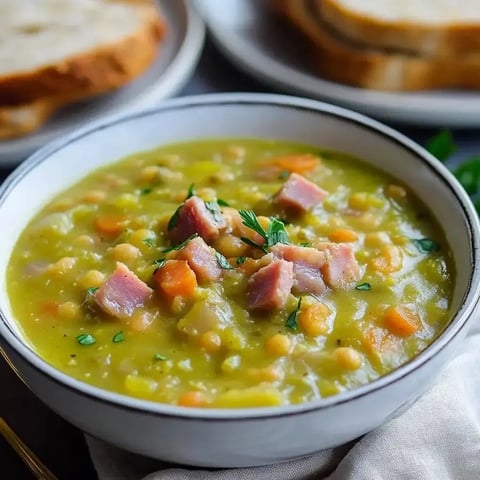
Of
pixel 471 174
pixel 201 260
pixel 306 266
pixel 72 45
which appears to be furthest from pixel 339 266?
pixel 72 45

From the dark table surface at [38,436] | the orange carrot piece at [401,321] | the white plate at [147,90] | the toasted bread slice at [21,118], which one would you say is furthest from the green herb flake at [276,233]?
the toasted bread slice at [21,118]

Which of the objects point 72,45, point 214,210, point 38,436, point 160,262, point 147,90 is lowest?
point 38,436

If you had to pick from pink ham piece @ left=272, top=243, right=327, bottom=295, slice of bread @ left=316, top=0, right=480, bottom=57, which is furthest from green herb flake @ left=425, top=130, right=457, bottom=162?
pink ham piece @ left=272, top=243, right=327, bottom=295

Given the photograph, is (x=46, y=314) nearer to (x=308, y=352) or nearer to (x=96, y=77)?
(x=308, y=352)

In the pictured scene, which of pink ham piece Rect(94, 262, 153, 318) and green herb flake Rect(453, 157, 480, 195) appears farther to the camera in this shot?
green herb flake Rect(453, 157, 480, 195)

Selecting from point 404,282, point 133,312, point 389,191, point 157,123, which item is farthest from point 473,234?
point 157,123

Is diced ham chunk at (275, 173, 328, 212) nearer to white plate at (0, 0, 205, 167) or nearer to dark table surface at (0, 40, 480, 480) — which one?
dark table surface at (0, 40, 480, 480)

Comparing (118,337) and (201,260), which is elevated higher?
(201,260)

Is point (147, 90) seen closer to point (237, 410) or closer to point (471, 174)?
point (471, 174)
